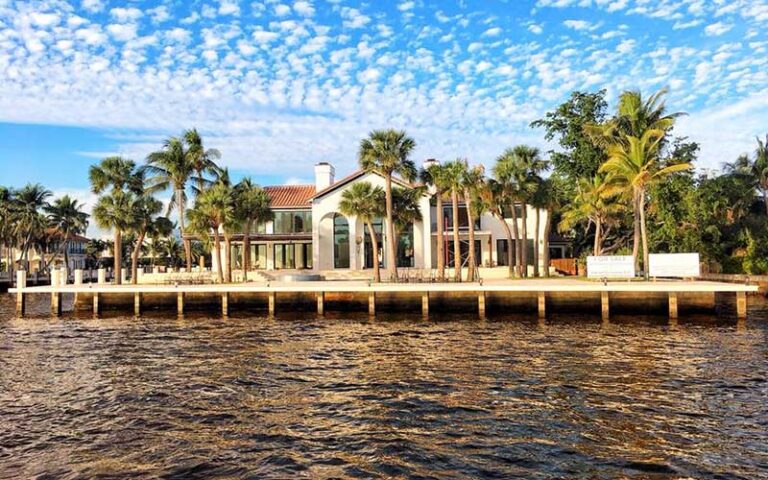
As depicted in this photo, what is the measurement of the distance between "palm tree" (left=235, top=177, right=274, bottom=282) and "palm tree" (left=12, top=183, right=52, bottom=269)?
30911mm

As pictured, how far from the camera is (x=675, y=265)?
2667 centimetres

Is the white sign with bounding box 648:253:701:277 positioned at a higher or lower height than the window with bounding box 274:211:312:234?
lower

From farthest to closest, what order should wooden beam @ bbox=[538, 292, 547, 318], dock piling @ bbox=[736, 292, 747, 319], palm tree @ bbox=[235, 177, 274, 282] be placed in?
1. palm tree @ bbox=[235, 177, 274, 282]
2. wooden beam @ bbox=[538, 292, 547, 318]
3. dock piling @ bbox=[736, 292, 747, 319]

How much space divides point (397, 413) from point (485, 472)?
3.24m

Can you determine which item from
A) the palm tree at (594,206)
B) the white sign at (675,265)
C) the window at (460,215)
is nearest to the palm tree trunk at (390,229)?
the window at (460,215)

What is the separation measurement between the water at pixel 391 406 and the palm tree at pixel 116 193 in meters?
21.7

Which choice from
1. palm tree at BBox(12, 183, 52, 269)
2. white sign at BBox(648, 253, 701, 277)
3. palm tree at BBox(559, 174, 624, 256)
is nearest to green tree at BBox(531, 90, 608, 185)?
palm tree at BBox(559, 174, 624, 256)

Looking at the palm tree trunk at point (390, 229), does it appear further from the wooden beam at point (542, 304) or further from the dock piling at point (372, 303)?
the wooden beam at point (542, 304)

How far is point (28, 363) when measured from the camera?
16.8 meters

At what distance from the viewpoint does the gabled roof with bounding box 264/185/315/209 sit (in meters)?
52.1

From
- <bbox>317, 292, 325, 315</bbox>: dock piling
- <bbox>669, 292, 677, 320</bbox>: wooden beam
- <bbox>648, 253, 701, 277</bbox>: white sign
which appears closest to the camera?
<bbox>669, 292, 677, 320</bbox>: wooden beam

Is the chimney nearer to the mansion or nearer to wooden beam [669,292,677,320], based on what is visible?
the mansion

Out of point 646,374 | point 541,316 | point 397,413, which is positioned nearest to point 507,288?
point 541,316

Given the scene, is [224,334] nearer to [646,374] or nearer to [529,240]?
[646,374]
